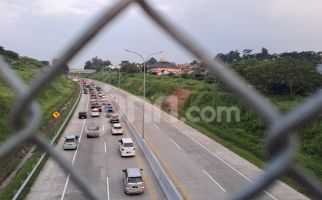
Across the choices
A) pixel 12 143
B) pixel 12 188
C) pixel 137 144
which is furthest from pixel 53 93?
pixel 12 143

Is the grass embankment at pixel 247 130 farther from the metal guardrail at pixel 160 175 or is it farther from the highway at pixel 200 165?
the metal guardrail at pixel 160 175

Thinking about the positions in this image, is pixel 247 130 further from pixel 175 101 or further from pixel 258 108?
pixel 258 108

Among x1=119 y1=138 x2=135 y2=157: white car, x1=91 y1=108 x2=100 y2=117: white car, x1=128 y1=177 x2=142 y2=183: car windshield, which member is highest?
x1=128 y1=177 x2=142 y2=183: car windshield

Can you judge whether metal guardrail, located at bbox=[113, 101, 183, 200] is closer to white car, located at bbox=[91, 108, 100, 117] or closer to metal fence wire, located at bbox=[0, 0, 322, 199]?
metal fence wire, located at bbox=[0, 0, 322, 199]

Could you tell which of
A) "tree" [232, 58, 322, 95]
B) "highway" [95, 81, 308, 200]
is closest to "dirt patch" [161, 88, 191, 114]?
"highway" [95, 81, 308, 200]

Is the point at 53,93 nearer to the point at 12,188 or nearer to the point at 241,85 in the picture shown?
the point at 12,188

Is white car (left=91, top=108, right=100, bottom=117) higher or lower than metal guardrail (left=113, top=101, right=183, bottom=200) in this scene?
lower

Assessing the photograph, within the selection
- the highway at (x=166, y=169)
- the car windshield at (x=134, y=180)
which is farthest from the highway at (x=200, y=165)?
the car windshield at (x=134, y=180)
